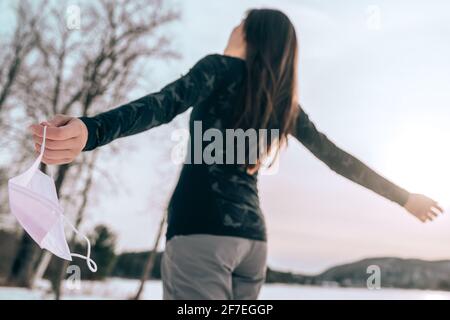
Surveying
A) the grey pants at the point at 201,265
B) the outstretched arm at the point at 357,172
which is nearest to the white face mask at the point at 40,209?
the grey pants at the point at 201,265

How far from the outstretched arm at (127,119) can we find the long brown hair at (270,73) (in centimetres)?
10

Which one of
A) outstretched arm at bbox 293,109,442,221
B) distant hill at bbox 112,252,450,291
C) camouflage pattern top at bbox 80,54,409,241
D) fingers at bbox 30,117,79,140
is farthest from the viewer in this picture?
distant hill at bbox 112,252,450,291

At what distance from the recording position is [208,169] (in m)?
1.03

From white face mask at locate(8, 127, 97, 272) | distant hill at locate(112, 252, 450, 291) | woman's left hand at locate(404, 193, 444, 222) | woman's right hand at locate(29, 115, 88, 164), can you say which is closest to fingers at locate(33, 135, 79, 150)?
woman's right hand at locate(29, 115, 88, 164)

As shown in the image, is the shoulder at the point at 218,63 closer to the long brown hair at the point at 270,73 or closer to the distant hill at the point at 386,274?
the long brown hair at the point at 270,73

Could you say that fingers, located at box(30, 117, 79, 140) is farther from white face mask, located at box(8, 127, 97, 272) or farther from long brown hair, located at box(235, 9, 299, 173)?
long brown hair, located at box(235, 9, 299, 173)

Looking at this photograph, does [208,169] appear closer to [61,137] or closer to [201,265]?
[201,265]

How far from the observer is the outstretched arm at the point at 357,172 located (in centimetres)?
137

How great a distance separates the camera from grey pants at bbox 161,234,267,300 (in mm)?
993
